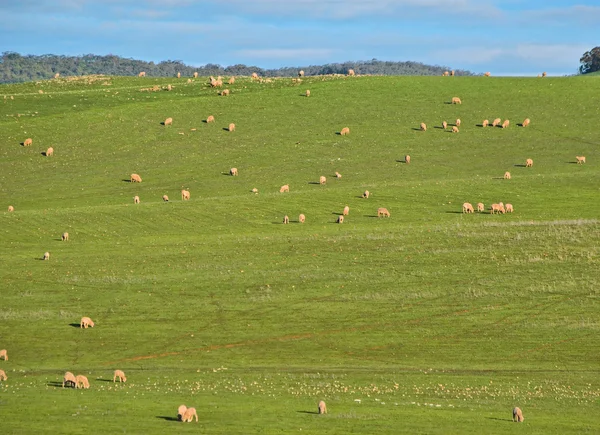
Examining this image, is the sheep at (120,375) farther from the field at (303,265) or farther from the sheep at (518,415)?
the sheep at (518,415)

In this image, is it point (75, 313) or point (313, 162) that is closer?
point (75, 313)

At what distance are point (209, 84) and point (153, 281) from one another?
2166 inches

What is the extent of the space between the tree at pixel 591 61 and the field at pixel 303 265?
77646mm

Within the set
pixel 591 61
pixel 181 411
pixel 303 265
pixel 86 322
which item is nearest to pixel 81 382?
pixel 181 411

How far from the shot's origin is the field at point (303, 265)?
35.8 m

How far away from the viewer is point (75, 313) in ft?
159

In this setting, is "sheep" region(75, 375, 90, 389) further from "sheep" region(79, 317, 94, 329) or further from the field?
"sheep" region(79, 317, 94, 329)

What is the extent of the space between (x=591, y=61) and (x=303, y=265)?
135 metres

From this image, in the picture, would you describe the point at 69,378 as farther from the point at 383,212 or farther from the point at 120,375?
the point at 383,212

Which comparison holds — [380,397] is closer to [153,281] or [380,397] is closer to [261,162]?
[153,281]

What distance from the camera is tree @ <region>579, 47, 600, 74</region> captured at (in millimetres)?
172875

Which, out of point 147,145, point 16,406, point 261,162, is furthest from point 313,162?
point 16,406

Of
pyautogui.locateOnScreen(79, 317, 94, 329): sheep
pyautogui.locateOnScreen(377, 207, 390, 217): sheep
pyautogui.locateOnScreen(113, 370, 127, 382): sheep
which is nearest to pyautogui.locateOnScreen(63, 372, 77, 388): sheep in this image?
pyautogui.locateOnScreen(113, 370, 127, 382): sheep

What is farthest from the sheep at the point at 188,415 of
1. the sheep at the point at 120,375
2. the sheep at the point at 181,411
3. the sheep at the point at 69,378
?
the sheep at the point at 120,375
